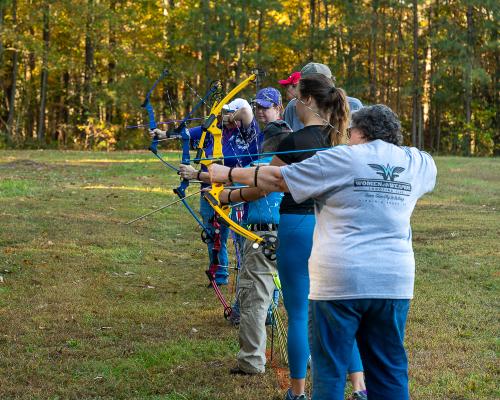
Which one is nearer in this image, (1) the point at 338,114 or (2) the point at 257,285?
(1) the point at 338,114

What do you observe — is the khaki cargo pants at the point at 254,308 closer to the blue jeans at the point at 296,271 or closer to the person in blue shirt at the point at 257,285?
the person in blue shirt at the point at 257,285

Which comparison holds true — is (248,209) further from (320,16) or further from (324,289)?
(320,16)

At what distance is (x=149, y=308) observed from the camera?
26.1 feet

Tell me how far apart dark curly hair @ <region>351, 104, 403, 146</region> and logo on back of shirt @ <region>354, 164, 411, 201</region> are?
182mm

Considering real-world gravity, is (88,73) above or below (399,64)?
below

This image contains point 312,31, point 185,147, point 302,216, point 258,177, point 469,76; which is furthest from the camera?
point 312,31

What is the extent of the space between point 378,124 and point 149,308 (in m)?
4.57

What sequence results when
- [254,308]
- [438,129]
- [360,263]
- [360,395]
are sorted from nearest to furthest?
[360,263]
[360,395]
[254,308]
[438,129]

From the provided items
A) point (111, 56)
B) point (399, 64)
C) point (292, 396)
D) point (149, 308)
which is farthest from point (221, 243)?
point (399, 64)

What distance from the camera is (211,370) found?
5.95 m

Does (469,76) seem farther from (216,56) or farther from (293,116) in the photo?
(293,116)

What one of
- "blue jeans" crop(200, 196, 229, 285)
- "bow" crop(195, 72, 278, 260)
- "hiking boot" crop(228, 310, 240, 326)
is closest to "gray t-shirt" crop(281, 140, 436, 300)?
"bow" crop(195, 72, 278, 260)

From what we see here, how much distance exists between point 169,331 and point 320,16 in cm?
4590

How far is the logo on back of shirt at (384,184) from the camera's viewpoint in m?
3.74
